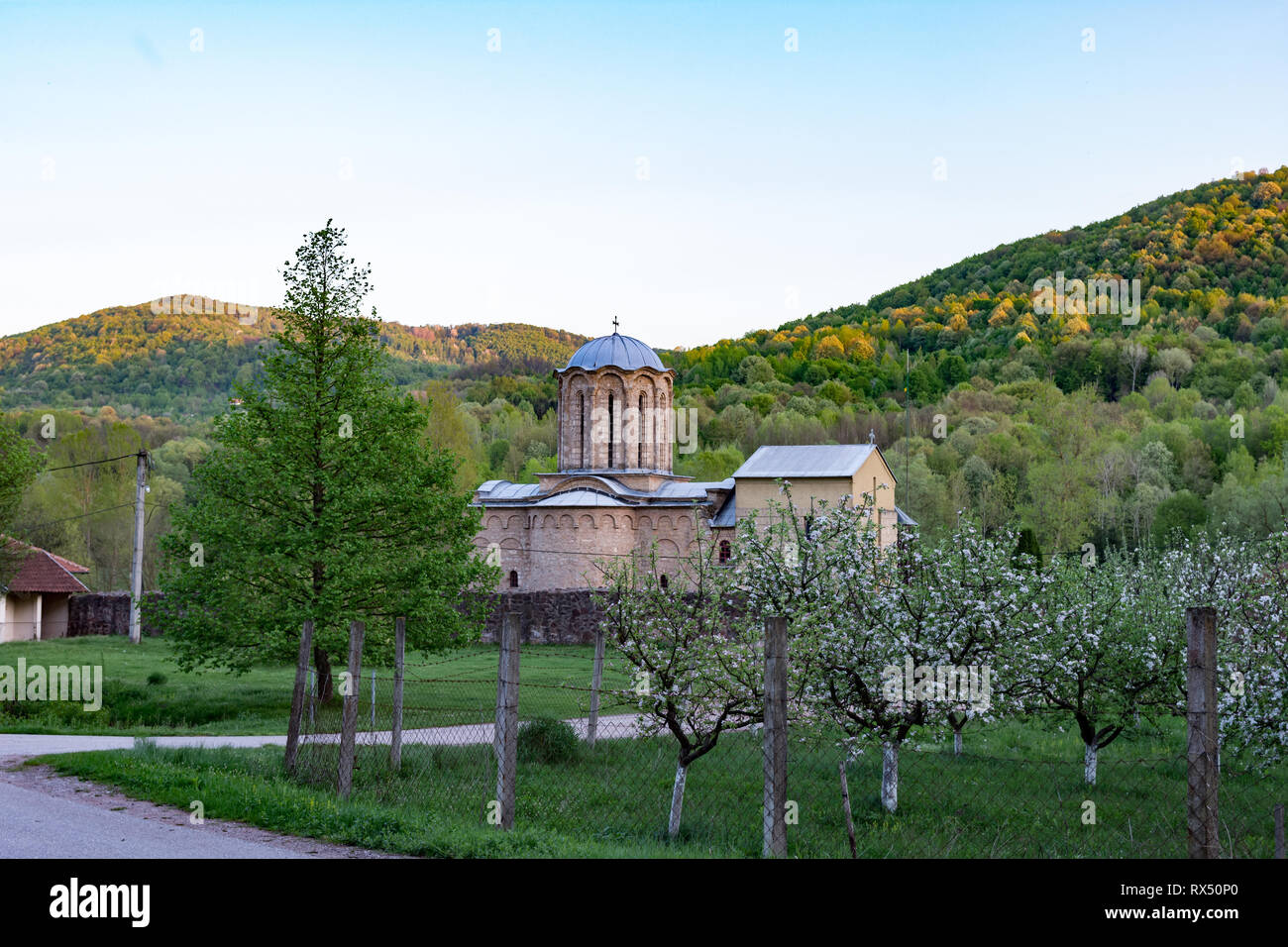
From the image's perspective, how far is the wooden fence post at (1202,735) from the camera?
252 inches

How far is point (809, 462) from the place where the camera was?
4656 centimetres

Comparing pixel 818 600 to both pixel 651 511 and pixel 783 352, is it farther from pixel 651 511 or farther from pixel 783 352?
pixel 783 352

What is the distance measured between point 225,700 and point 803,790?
1517 centimetres

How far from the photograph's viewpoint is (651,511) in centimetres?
4966

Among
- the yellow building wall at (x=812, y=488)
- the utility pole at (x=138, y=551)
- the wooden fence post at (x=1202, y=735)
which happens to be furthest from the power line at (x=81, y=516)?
the wooden fence post at (x=1202, y=735)

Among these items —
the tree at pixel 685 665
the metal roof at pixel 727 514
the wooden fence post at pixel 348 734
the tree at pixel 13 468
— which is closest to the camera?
the wooden fence post at pixel 348 734

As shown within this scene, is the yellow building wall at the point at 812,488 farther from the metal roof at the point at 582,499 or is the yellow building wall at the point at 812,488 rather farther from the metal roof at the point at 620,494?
the metal roof at the point at 582,499

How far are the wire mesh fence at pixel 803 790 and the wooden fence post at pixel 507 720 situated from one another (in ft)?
0.32

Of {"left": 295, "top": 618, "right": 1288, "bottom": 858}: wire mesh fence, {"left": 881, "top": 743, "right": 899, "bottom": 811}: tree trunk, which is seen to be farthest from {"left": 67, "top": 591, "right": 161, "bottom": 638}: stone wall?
{"left": 881, "top": 743, "right": 899, "bottom": 811}: tree trunk

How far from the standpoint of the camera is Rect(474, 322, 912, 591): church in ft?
152

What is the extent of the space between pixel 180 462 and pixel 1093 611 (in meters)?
75.8

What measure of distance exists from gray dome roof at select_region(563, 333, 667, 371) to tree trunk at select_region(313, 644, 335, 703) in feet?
95.2

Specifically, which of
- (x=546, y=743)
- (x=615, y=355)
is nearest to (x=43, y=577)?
(x=615, y=355)

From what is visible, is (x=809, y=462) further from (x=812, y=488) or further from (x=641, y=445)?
(x=641, y=445)
